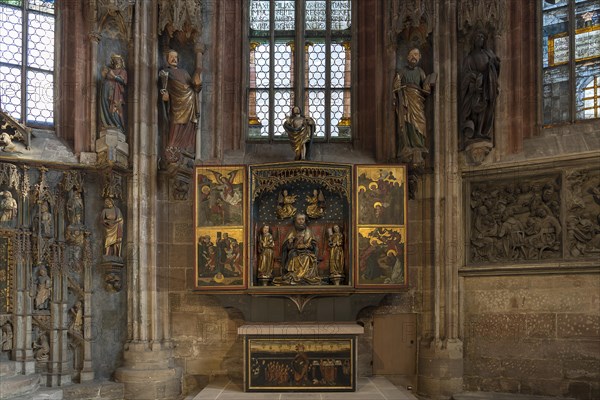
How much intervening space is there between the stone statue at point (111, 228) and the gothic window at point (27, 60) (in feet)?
6.17

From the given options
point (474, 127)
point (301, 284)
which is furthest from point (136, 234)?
point (474, 127)

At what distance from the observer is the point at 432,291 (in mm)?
11438

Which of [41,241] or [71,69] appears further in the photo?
[71,69]

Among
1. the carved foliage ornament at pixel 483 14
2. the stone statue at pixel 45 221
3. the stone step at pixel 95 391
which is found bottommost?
the stone step at pixel 95 391

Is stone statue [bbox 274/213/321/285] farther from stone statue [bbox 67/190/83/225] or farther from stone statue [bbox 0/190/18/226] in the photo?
stone statue [bbox 0/190/18/226]

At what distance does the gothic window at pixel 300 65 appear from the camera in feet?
42.1

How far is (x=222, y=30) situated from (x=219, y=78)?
0.87m

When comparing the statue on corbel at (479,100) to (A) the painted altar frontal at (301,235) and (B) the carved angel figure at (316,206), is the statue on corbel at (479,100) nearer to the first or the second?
(A) the painted altar frontal at (301,235)

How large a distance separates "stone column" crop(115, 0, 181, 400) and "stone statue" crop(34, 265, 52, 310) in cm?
120

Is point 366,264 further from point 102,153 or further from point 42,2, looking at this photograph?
point 42,2

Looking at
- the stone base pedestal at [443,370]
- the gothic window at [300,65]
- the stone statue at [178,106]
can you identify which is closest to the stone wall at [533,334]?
the stone base pedestal at [443,370]

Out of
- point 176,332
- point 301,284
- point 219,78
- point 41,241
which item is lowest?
point 176,332

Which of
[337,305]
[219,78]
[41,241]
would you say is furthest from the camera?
[219,78]

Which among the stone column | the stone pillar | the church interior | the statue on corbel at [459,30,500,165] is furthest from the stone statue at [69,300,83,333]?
the statue on corbel at [459,30,500,165]
